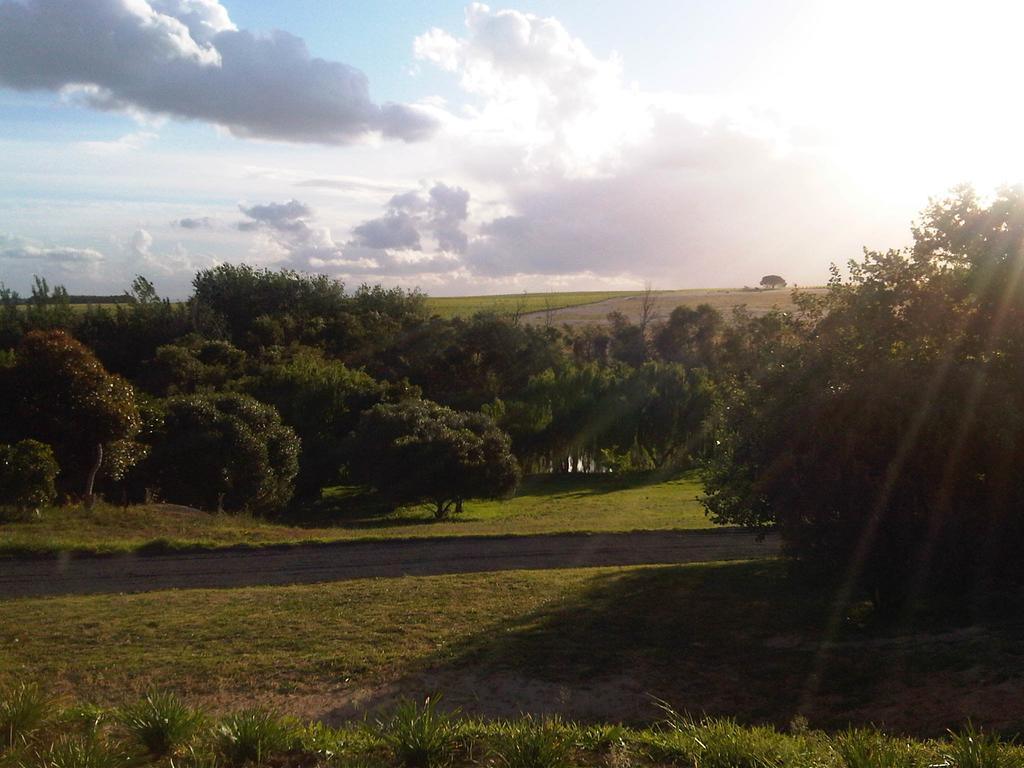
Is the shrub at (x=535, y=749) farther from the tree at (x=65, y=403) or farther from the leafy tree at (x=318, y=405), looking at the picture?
the leafy tree at (x=318, y=405)

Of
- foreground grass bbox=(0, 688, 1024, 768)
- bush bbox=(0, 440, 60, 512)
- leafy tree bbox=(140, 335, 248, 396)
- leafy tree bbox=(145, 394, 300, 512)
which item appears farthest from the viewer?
leafy tree bbox=(140, 335, 248, 396)

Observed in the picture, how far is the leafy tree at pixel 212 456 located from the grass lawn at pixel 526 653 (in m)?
13.0

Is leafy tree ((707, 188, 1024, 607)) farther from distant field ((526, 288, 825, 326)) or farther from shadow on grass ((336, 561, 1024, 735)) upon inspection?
distant field ((526, 288, 825, 326))

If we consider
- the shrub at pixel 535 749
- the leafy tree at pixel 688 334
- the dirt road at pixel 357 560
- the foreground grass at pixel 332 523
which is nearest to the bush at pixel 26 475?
the foreground grass at pixel 332 523

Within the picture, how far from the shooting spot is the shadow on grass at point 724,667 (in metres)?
8.77

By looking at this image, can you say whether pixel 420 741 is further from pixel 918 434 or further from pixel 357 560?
pixel 357 560

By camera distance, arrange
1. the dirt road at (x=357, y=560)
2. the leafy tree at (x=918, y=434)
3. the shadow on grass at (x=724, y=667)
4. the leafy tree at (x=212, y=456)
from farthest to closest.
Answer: the leafy tree at (x=212, y=456) → the dirt road at (x=357, y=560) → the leafy tree at (x=918, y=434) → the shadow on grass at (x=724, y=667)

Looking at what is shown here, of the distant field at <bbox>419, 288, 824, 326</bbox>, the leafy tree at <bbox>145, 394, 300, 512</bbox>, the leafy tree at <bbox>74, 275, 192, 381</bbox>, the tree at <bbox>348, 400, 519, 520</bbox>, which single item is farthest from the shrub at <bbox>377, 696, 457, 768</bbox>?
the distant field at <bbox>419, 288, 824, 326</bbox>

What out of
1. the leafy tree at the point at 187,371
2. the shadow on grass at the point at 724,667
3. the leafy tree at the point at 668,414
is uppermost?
the leafy tree at the point at 187,371

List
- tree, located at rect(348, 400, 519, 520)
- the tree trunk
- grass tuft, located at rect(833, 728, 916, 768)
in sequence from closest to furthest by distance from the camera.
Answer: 1. grass tuft, located at rect(833, 728, 916, 768)
2. the tree trunk
3. tree, located at rect(348, 400, 519, 520)

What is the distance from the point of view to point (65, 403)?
72.1 ft

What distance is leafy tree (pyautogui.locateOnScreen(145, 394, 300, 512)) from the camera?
1052 inches

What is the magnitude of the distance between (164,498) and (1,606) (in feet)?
47.3

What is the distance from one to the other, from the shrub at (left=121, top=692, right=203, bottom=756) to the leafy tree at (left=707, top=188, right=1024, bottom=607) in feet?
29.5
